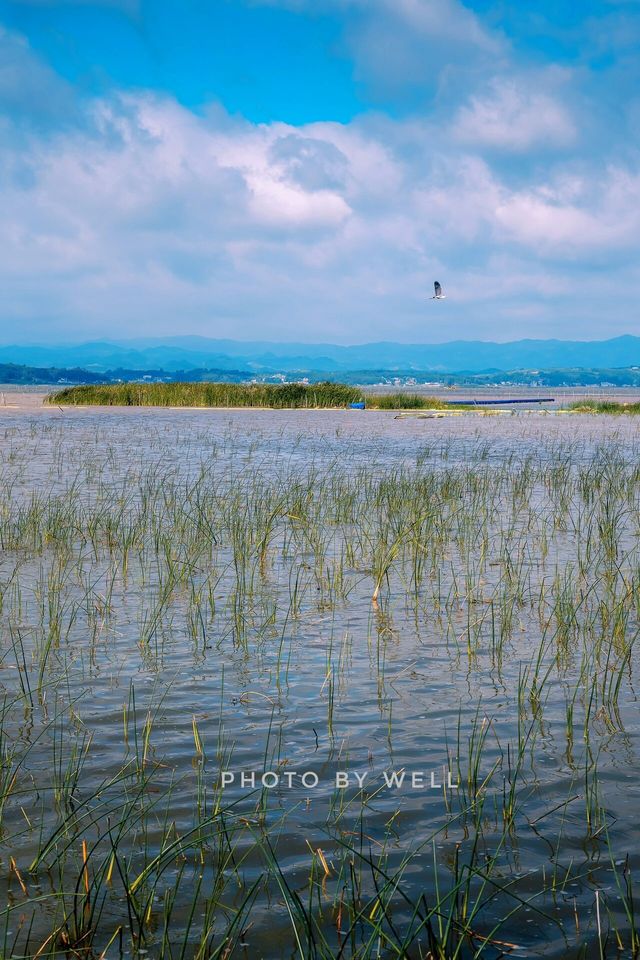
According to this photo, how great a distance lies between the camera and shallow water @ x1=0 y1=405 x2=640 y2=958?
3316mm

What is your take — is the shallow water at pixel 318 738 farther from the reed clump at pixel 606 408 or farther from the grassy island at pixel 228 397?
the reed clump at pixel 606 408

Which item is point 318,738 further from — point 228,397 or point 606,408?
point 606,408

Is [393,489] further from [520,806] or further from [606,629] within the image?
[520,806]

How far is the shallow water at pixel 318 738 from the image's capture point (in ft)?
10.9

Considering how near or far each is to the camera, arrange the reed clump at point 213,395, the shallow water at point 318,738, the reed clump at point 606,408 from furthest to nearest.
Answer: the reed clump at point 213,395 → the reed clump at point 606,408 → the shallow water at point 318,738

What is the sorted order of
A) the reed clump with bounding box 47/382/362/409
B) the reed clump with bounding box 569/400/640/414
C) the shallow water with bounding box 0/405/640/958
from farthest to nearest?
the reed clump with bounding box 47/382/362/409 < the reed clump with bounding box 569/400/640/414 < the shallow water with bounding box 0/405/640/958

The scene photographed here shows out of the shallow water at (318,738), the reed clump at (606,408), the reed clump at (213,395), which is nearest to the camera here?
the shallow water at (318,738)

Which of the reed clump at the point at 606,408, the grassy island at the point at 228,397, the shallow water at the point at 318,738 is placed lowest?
the shallow water at the point at 318,738

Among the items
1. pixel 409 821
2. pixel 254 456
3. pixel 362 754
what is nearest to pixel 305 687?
pixel 362 754

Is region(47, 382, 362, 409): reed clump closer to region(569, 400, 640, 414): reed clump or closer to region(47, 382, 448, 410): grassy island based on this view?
region(47, 382, 448, 410): grassy island

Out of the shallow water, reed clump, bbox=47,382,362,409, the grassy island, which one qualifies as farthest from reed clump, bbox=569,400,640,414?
the shallow water

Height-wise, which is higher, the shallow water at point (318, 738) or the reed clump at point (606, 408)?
the reed clump at point (606, 408)

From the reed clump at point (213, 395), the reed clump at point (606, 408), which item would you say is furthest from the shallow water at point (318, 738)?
the reed clump at point (606, 408)

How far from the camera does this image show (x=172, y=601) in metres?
8.07
